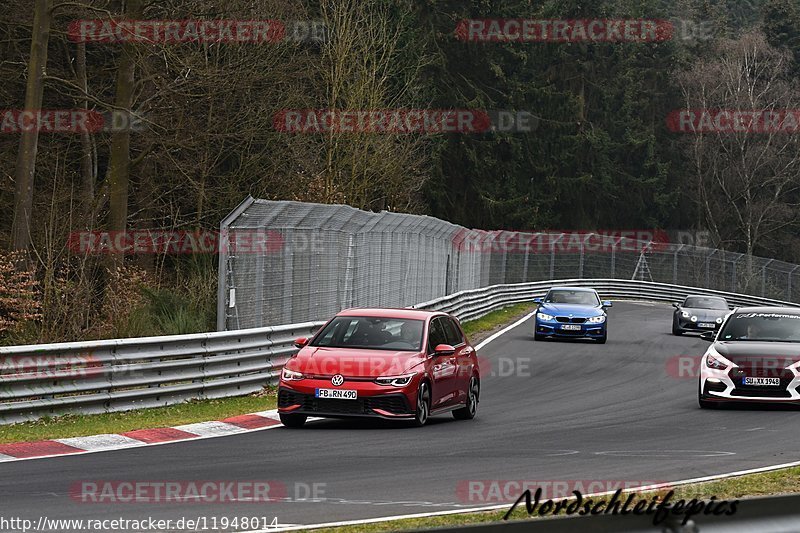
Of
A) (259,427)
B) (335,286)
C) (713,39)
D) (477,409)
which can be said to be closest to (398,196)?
(335,286)

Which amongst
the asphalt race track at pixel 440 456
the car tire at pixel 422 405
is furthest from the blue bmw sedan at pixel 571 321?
the car tire at pixel 422 405

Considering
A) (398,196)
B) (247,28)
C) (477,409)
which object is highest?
(247,28)

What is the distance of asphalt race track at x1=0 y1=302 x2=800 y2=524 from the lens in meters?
9.53

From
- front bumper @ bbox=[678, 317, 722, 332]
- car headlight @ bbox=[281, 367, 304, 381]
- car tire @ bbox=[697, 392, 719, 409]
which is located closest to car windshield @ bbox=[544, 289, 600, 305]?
front bumper @ bbox=[678, 317, 722, 332]

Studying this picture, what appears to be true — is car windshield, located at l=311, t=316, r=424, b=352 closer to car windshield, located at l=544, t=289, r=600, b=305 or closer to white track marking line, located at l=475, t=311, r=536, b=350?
white track marking line, located at l=475, t=311, r=536, b=350

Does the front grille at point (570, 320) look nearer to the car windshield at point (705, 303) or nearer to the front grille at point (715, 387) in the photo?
the car windshield at point (705, 303)

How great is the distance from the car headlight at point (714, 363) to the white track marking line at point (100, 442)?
8.49 metres

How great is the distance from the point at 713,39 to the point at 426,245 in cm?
6282

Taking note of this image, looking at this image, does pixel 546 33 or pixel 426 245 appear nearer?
pixel 426 245

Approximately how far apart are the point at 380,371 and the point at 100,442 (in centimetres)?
339

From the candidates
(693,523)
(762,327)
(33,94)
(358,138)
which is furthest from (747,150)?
(693,523)

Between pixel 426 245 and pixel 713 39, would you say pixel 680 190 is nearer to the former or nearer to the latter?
pixel 713 39

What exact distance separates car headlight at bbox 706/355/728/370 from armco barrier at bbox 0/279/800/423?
230 inches

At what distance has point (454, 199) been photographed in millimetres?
73812
